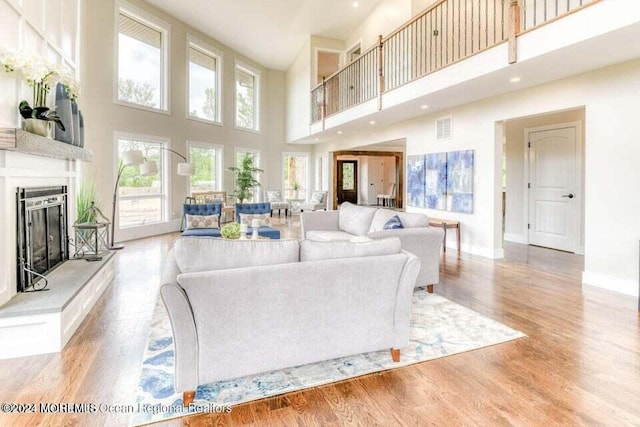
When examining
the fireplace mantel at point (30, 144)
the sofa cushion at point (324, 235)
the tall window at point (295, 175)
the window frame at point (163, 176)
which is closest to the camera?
the fireplace mantel at point (30, 144)

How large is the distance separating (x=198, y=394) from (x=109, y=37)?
762 cm

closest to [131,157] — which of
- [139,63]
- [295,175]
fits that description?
[139,63]

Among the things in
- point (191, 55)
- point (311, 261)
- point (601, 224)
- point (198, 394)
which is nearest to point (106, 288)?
point (198, 394)

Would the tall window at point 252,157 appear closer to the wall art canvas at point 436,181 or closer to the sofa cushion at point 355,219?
the sofa cushion at point 355,219

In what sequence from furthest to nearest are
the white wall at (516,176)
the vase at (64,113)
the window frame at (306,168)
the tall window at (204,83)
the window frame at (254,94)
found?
the window frame at (306,168) → the window frame at (254,94) → the tall window at (204,83) → the white wall at (516,176) → the vase at (64,113)

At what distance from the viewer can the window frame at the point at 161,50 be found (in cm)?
728

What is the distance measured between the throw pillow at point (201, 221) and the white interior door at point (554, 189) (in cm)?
599

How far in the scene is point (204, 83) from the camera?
987 cm

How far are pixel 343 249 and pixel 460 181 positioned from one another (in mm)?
4798

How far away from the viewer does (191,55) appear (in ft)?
30.6

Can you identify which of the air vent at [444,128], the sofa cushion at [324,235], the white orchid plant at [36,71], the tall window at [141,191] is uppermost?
the air vent at [444,128]

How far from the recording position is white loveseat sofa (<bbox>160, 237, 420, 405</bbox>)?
1953 mm

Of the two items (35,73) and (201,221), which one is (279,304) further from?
(201,221)

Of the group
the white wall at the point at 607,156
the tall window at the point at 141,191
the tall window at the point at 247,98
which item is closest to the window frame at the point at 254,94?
the tall window at the point at 247,98
